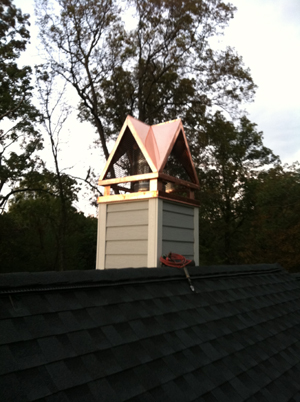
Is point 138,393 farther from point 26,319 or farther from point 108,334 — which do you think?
point 26,319

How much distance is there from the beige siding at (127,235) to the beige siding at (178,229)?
0.73 feet

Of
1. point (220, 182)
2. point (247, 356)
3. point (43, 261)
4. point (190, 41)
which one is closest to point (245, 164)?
point (220, 182)

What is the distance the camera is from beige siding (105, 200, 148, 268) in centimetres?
355

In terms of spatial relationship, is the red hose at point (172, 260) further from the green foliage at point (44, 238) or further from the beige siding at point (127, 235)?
the green foliage at point (44, 238)

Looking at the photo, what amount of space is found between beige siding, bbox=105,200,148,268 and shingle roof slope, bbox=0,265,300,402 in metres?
1.00

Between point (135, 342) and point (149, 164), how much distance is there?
2.53 metres

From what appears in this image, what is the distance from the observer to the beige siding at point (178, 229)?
11.8ft

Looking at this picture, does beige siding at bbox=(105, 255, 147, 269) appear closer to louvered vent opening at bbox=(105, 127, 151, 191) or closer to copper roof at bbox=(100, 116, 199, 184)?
louvered vent opening at bbox=(105, 127, 151, 191)

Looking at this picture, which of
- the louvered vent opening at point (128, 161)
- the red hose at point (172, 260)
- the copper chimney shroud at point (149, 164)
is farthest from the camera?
the louvered vent opening at point (128, 161)

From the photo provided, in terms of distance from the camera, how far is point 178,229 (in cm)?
376

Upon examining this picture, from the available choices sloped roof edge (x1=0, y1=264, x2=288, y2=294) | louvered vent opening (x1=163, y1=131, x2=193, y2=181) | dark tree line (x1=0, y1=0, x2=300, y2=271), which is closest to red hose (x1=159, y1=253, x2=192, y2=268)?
sloped roof edge (x1=0, y1=264, x2=288, y2=294)

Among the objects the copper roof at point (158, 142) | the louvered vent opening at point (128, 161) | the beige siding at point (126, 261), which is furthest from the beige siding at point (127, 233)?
Result: the copper roof at point (158, 142)

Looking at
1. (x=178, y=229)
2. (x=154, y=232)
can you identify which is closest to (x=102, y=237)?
(x=154, y=232)

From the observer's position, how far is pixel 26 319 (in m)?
1.27
